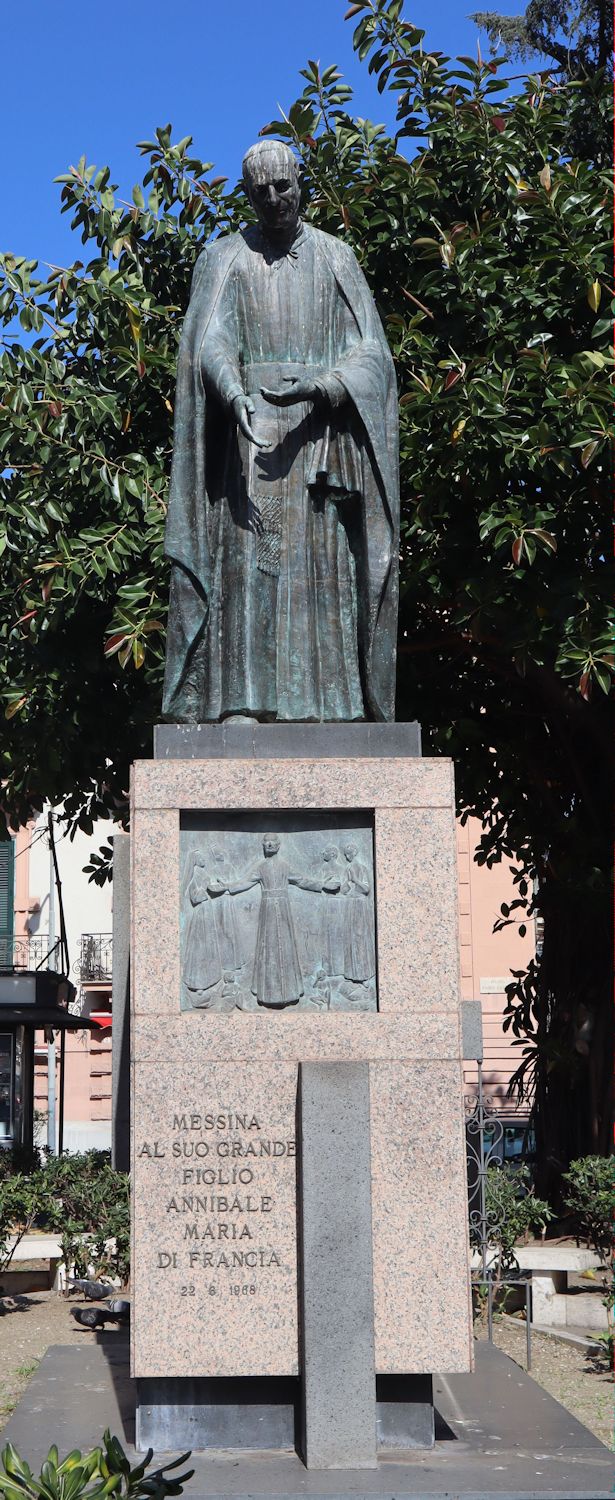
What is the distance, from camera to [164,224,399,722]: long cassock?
7.15 meters

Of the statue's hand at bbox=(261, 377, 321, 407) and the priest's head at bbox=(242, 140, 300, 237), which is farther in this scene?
the priest's head at bbox=(242, 140, 300, 237)

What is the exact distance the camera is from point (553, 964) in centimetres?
1673

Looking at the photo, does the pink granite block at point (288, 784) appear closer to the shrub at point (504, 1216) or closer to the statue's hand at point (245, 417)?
the statue's hand at point (245, 417)

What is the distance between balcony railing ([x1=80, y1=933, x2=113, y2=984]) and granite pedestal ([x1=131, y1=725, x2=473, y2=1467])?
29309 mm

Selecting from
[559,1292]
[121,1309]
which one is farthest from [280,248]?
[559,1292]

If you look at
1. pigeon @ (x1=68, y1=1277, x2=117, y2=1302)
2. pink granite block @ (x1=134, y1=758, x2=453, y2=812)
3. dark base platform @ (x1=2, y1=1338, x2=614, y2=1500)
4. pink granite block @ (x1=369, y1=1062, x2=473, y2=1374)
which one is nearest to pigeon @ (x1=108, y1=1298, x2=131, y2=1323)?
pigeon @ (x1=68, y1=1277, x2=117, y2=1302)

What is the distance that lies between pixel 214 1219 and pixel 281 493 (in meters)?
→ 2.92

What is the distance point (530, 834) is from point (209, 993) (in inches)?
377

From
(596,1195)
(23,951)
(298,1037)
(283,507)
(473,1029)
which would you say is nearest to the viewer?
(298,1037)

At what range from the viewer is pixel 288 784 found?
6.75m

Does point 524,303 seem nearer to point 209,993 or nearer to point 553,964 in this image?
point 553,964

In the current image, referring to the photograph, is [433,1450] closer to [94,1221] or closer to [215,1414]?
[215,1414]

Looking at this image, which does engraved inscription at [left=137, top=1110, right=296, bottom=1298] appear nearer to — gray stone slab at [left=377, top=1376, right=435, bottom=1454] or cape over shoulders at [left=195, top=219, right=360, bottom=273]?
gray stone slab at [left=377, top=1376, right=435, bottom=1454]

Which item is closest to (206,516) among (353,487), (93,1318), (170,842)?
(353,487)
